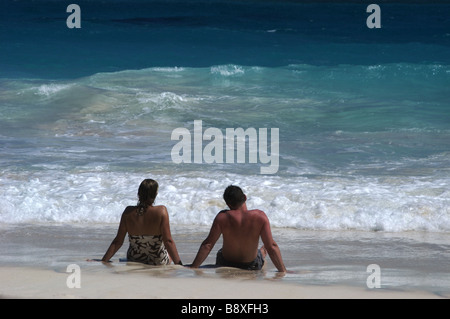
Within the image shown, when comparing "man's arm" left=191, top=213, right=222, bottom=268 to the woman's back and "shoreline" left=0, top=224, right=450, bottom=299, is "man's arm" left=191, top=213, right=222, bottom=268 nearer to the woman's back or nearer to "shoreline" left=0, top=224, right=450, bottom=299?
"shoreline" left=0, top=224, right=450, bottom=299

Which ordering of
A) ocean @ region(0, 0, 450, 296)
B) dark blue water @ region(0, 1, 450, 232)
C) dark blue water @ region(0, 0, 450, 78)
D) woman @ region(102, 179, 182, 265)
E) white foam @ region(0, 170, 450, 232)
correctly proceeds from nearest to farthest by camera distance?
1. woman @ region(102, 179, 182, 265)
2. white foam @ region(0, 170, 450, 232)
3. ocean @ region(0, 0, 450, 296)
4. dark blue water @ region(0, 1, 450, 232)
5. dark blue water @ region(0, 0, 450, 78)

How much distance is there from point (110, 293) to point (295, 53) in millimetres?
20934

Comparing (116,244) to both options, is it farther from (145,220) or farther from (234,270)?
(234,270)

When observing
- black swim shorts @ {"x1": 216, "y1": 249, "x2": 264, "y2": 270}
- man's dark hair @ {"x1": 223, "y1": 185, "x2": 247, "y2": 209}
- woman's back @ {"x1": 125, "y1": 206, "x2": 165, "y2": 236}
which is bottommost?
black swim shorts @ {"x1": 216, "y1": 249, "x2": 264, "y2": 270}

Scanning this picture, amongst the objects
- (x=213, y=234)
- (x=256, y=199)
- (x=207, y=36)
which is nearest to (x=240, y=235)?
(x=213, y=234)

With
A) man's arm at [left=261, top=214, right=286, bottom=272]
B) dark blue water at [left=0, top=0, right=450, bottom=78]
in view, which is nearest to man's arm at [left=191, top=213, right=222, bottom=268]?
man's arm at [left=261, top=214, right=286, bottom=272]

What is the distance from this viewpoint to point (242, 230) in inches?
204

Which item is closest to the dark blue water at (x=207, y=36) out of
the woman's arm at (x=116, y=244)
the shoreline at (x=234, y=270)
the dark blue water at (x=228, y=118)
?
the dark blue water at (x=228, y=118)

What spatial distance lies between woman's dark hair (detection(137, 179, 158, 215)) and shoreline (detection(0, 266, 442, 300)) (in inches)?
21.2

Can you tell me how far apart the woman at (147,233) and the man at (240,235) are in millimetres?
266

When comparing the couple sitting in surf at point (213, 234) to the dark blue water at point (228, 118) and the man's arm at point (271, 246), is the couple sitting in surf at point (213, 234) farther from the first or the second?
the dark blue water at point (228, 118)

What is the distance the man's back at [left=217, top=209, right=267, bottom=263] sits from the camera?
5.16 metres

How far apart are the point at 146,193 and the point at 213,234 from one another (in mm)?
588

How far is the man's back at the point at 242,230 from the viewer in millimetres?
5160
